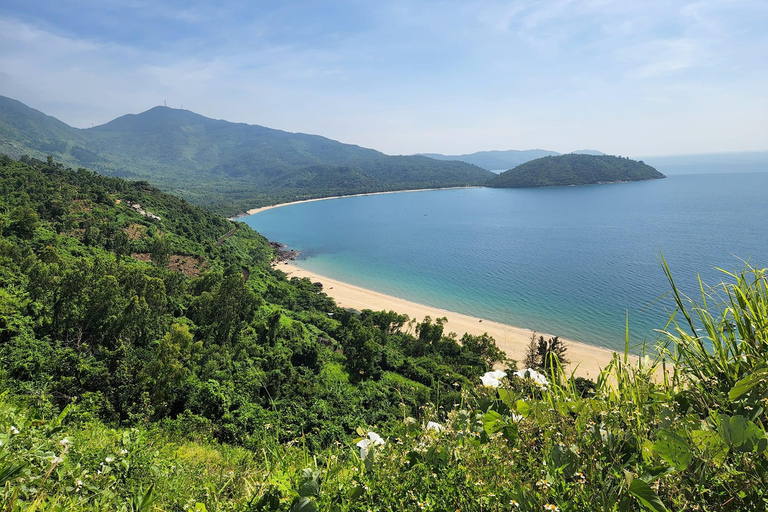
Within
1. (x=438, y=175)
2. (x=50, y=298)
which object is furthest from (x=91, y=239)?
(x=438, y=175)

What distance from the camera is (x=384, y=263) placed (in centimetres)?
5334

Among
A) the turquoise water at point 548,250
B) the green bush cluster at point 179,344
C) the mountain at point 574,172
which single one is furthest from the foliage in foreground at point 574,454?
the mountain at point 574,172

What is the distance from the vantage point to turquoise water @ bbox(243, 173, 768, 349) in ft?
109

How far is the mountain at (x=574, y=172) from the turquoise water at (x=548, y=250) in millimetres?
36820

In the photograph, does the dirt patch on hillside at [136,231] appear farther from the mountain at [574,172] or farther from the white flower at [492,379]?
the mountain at [574,172]

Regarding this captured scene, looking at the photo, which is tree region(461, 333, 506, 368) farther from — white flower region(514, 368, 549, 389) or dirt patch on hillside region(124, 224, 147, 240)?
dirt patch on hillside region(124, 224, 147, 240)

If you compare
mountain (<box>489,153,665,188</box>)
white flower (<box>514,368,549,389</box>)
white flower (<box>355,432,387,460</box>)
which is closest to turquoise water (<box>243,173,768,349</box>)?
white flower (<box>514,368,549,389</box>)

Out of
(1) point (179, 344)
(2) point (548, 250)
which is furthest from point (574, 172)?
(1) point (179, 344)

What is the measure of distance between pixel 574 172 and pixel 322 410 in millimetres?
167034

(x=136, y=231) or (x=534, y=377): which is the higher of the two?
(x=534, y=377)

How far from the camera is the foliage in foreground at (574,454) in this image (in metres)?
1.26

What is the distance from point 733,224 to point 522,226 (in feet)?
116

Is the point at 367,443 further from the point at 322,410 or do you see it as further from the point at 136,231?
the point at 136,231

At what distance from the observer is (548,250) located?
55.7 metres
